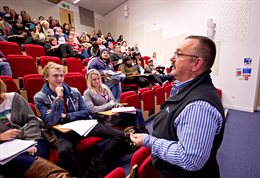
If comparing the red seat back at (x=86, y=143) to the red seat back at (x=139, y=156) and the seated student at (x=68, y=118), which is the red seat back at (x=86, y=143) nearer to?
the seated student at (x=68, y=118)

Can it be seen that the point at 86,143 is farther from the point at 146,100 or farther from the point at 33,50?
the point at 33,50

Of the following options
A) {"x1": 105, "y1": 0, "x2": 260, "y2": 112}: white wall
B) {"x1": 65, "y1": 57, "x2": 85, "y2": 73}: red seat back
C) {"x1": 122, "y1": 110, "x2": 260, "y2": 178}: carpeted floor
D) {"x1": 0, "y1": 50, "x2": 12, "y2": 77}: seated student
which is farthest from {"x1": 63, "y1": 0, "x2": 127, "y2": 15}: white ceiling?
{"x1": 122, "y1": 110, "x2": 260, "y2": 178}: carpeted floor

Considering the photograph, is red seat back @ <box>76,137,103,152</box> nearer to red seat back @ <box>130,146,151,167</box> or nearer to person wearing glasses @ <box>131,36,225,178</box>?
red seat back @ <box>130,146,151,167</box>

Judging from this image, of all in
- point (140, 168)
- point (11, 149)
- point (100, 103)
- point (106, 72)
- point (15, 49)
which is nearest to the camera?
point (140, 168)

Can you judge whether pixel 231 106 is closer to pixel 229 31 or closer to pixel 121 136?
pixel 229 31

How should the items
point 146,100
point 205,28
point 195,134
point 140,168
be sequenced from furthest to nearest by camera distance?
point 205,28 < point 146,100 < point 140,168 < point 195,134

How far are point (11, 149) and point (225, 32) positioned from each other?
5136mm

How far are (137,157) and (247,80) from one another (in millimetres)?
4301

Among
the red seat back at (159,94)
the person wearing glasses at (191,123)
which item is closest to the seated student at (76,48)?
the red seat back at (159,94)

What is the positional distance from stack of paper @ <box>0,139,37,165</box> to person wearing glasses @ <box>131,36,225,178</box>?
0.72 metres

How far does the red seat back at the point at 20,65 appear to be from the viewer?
2395 millimetres

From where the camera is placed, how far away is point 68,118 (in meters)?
1.50

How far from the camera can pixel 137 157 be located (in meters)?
0.91

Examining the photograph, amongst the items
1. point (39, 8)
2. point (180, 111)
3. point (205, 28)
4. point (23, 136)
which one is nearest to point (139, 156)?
point (180, 111)
